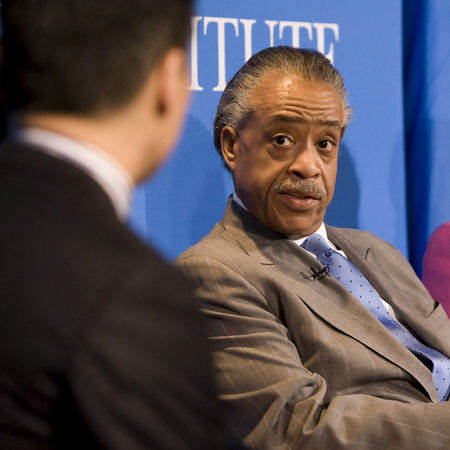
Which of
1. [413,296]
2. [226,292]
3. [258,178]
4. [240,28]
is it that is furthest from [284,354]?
[240,28]

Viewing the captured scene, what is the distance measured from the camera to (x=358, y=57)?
236 centimetres

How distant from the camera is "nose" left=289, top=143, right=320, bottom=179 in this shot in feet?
5.57

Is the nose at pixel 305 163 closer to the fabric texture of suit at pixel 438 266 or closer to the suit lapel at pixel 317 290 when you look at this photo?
the suit lapel at pixel 317 290

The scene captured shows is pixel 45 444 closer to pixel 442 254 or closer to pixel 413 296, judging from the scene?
pixel 413 296

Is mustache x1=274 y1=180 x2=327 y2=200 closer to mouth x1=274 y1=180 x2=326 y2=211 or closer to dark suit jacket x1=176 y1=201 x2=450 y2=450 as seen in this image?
mouth x1=274 y1=180 x2=326 y2=211

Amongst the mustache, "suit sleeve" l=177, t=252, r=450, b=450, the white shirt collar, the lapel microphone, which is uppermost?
the white shirt collar

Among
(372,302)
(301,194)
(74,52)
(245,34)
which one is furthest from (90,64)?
(245,34)

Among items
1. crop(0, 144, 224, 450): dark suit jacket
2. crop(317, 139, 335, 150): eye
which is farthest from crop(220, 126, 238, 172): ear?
crop(0, 144, 224, 450): dark suit jacket

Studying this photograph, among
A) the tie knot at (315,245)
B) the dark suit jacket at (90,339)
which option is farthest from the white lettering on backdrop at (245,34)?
the dark suit jacket at (90,339)

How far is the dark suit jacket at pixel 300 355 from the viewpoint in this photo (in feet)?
4.25

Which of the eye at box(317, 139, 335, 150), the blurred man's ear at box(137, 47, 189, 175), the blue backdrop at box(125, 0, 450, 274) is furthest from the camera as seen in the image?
the blue backdrop at box(125, 0, 450, 274)

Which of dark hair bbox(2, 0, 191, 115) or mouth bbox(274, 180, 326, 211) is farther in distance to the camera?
mouth bbox(274, 180, 326, 211)

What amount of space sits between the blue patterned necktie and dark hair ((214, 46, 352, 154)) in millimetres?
454

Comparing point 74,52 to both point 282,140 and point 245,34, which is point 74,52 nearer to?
point 282,140
